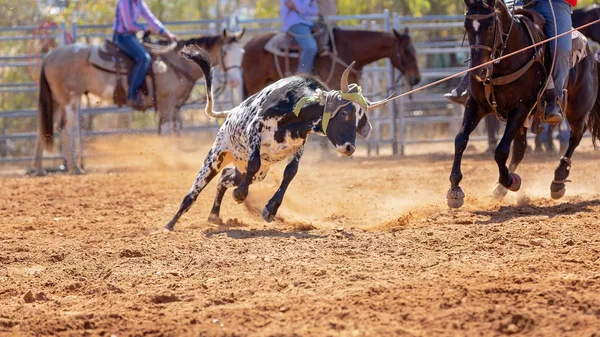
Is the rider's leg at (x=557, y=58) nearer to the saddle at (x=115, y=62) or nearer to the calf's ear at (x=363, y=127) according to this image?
the calf's ear at (x=363, y=127)

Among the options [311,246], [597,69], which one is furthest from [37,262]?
[597,69]

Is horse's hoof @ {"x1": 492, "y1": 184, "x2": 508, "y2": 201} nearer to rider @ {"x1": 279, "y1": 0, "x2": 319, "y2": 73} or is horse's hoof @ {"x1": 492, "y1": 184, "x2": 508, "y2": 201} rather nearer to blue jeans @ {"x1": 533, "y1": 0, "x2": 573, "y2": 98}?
blue jeans @ {"x1": 533, "y1": 0, "x2": 573, "y2": 98}

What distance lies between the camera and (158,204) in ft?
30.4

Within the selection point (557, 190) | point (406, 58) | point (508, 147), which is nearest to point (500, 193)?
point (557, 190)

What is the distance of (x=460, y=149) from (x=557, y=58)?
1.14 metres

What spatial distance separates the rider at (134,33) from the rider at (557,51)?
6.86 metres

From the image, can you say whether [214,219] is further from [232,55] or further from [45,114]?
[45,114]

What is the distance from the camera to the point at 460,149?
747cm

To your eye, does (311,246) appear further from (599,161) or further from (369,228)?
(599,161)

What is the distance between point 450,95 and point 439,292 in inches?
155

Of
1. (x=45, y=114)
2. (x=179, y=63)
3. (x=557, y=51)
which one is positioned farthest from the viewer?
(x=179, y=63)

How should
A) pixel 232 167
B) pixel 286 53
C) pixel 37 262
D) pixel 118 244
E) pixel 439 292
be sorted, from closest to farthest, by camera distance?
pixel 439 292 < pixel 37 262 < pixel 118 244 < pixel 232 167 < pixel 286 53

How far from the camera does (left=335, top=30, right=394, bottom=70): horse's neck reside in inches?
531

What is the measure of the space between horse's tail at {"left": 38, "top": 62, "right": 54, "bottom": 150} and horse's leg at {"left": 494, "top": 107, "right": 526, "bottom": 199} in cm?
807
